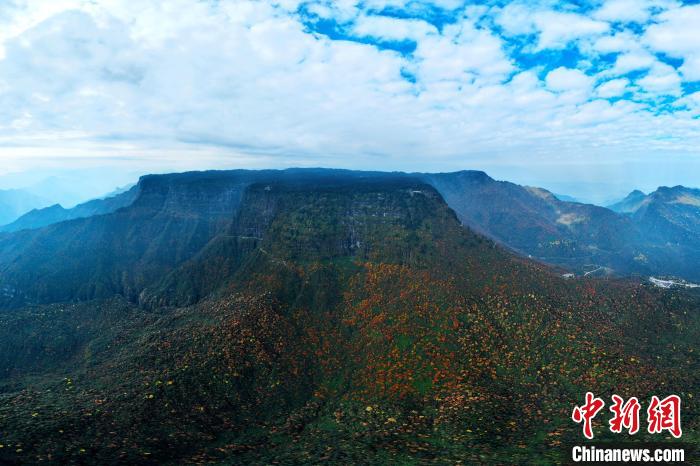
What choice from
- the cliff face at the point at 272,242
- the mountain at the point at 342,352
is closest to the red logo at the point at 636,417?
the mountain at the point at 342,352

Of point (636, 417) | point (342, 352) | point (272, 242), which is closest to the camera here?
point (636, 417)

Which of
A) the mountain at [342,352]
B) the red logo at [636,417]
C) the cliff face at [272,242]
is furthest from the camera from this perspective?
the cliff face at [272,242]

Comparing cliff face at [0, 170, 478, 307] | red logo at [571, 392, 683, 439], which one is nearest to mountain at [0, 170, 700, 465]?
cliff face at [0, 170, 478, 307]

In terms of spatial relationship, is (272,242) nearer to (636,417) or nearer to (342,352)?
(342,352)

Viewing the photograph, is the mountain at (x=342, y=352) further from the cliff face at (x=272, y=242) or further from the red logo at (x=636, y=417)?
the red logo at (x=636, y=417)

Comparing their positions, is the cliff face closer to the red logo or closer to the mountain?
the mountain

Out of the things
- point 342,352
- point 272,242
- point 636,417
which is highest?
point 272,242

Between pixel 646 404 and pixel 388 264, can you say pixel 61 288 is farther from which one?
pixel 646 404

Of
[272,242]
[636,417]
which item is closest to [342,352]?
[272,242]
